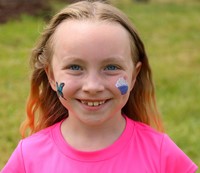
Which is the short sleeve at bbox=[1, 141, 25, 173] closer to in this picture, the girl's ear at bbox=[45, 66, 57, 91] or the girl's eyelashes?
the girl's ear at bbox=[45, 66, 57, 91]

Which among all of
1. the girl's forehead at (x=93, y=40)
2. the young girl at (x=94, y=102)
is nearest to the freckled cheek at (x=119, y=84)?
the young girl at (x=94, y=102)

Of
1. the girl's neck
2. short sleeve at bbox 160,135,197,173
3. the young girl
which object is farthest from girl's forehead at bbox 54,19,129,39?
short sleeve at bbox 160,135,197,173

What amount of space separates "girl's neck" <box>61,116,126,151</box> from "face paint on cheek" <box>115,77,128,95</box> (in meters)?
0.19

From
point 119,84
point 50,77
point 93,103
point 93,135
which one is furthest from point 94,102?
point 50,77

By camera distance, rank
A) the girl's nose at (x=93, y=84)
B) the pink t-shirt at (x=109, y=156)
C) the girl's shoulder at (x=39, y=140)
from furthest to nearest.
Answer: the girl's shoulder at (x=39, y=140), the pink t-shirt at (x=109, y=156), the girl's nose at (x=93, y=84)

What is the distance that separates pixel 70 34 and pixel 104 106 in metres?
0.34

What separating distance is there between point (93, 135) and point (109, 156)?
0.13 m

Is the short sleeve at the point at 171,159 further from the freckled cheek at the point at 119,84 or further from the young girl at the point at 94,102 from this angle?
the freckled cheek at the point at 119,84

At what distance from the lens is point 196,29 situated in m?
10.4

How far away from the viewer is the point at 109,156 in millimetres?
2498

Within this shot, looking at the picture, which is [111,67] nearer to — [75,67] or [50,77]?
[75,67]

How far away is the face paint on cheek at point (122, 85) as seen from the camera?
2.39 m

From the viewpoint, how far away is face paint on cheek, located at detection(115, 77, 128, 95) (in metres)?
2.39

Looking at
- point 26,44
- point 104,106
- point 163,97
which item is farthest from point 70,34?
point 26,44
